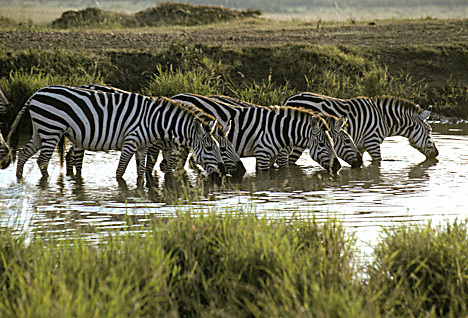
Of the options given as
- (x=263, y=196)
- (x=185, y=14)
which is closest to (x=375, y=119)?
(x=263, y=196)

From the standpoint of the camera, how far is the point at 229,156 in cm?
924

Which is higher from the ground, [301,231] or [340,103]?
[340,103]

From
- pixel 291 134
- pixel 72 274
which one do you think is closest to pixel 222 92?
pixel 291 134

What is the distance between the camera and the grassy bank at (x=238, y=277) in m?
3.63

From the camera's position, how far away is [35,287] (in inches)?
147

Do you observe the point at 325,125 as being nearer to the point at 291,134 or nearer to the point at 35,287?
the point at 291,134

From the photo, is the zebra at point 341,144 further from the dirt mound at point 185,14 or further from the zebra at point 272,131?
the dirt mound at point 185,14

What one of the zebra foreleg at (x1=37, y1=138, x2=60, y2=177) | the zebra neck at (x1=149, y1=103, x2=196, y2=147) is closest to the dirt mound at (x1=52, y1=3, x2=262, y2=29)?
the zebra foreleg at (x1=37, y1=138, x2=60, y2=177)

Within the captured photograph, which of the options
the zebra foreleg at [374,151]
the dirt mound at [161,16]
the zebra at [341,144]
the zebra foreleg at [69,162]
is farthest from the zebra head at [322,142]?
the dirt mound at [161,16]

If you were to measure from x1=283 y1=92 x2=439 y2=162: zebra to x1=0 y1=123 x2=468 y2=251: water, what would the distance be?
29cm

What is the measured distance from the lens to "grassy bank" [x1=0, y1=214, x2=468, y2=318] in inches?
143

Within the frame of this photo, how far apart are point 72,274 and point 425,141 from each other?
834 centimetres

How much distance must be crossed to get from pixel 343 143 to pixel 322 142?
60 centimetres

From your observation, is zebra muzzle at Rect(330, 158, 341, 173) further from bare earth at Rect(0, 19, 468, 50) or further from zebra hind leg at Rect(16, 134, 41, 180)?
bare earth at Rect(0, 19, 468, 50)
